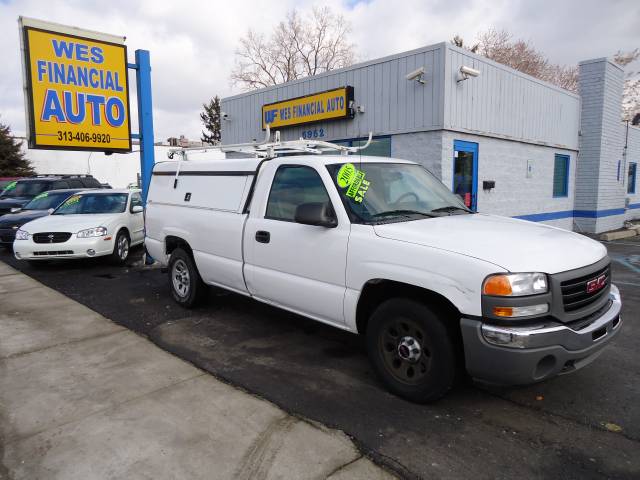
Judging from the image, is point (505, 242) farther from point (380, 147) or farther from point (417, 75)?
point (380, 147)

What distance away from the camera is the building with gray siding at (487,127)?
10234mm

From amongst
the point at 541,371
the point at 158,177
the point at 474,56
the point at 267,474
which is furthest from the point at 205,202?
the point at 474,56

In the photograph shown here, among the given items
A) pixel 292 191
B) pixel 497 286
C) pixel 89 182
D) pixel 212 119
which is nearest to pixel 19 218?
pixel 89 182

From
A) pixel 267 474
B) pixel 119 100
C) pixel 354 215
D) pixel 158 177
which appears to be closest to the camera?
pixel 267 474

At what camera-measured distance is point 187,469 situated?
2.81 meters

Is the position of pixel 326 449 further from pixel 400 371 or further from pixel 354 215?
pixel 354 215

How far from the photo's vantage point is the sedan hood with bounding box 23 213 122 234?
8.65 meters

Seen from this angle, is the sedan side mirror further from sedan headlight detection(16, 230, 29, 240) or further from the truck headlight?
sedan headlight detection(16, 230, 29, 240)

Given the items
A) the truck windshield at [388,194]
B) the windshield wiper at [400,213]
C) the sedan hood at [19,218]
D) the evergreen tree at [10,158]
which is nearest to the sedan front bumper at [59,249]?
the sedan hood at [19,218]

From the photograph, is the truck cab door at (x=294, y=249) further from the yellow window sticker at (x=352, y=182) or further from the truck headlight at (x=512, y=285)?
the truck headlight at (x=512, y=285)

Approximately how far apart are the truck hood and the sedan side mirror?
16.6 inches

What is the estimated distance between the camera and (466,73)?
394 inches

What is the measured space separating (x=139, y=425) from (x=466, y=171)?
9418 mm

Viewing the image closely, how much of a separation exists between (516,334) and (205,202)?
3.77 meters
